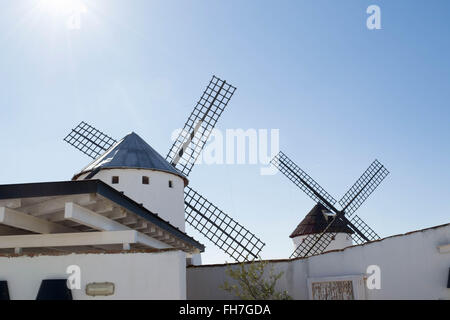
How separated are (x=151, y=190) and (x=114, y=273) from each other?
941 cm

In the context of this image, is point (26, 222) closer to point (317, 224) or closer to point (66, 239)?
point (66, 239)

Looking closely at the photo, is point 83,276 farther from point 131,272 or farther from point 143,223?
point 143,223

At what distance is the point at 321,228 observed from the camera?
2947 cm

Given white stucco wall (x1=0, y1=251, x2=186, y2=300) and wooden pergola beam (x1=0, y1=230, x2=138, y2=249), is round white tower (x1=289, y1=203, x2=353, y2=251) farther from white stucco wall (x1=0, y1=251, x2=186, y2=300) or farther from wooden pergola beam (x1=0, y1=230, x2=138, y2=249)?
white stucco wall (x1=0, y1=251, x2=186, y2=300)

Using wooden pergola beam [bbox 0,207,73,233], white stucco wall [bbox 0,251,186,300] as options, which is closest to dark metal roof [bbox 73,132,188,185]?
wooden pergola beam [bbox 0,207,73,233]

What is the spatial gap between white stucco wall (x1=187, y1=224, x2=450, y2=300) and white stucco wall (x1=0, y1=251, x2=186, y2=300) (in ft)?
18.2

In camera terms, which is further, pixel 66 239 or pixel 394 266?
pixel 394 266

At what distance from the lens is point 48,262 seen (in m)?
7.88

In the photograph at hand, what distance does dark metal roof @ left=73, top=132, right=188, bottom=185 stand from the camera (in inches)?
683

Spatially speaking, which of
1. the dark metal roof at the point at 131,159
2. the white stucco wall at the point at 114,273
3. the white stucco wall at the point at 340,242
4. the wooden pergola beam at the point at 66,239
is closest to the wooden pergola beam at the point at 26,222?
the wooden pergola beam at the point at 66,239

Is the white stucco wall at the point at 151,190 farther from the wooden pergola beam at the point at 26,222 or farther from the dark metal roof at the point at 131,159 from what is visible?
the wooden pergola beam at the point at 26,222

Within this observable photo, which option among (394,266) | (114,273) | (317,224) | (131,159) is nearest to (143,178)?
(131,159)
